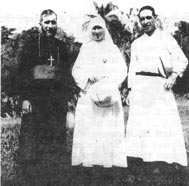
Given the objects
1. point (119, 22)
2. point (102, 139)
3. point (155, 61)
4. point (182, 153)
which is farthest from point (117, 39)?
point (182, 153)

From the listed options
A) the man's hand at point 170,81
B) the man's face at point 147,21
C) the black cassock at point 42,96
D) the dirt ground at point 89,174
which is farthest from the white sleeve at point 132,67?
the dirt ground at point 89,174

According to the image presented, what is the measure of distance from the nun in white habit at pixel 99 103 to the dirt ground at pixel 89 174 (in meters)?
0.07

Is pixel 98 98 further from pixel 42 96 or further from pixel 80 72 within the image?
pixel 42 96

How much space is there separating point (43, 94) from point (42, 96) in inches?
0.8

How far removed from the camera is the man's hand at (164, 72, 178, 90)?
11.6 feet

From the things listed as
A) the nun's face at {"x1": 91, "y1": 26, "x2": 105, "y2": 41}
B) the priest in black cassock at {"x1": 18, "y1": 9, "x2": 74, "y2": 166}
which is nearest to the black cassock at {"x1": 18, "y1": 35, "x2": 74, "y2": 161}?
the priest in black cassock at {"x1": 18, "y1": 9, "x2": 74, "y2": 166}

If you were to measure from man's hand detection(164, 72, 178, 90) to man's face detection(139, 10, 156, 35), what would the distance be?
46 cm

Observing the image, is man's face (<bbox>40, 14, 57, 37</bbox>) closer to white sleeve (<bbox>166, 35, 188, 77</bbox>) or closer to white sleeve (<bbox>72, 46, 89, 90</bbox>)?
white sleeve (<bbox>72, 46, 89, 90</bbox>)

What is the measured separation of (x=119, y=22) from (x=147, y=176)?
59.3 inches

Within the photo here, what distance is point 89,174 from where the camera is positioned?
3.61m

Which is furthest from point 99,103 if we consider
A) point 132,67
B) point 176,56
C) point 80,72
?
point 176,56

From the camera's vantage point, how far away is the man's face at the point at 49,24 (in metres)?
3.56

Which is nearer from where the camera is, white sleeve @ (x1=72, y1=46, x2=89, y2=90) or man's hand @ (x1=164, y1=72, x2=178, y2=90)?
man's hand @ (x1=164, y1=72, x2=178, y2=90)

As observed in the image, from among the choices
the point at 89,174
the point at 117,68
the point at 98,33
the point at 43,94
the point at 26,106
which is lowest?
the point at 89,174
